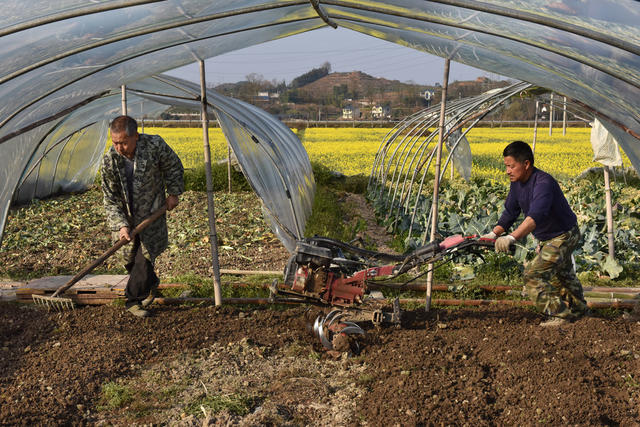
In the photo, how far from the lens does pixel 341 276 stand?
4.55 meters

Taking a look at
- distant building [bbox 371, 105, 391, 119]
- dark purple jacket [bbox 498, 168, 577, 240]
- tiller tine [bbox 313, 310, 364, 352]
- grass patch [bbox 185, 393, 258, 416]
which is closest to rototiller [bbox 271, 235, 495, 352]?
tiller tine [bbox 313, 310, 364, 352]

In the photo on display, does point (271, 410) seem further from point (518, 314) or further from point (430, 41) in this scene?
point (430, 41)

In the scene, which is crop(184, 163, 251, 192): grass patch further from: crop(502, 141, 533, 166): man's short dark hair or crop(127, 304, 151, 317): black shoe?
crop(502, 141, 533, 166): man's short dark hair

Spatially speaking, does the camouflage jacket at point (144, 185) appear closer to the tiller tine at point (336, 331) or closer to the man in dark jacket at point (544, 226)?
the tiller tine at point (336, 331)

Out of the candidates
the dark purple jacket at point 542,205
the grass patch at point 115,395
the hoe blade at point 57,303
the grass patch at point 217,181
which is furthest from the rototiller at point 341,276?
the grass patch at point 217,181

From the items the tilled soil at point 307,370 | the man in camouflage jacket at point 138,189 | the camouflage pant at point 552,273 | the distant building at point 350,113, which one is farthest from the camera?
the distant building at point 350,113

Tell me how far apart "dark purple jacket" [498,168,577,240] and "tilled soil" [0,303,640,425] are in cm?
85

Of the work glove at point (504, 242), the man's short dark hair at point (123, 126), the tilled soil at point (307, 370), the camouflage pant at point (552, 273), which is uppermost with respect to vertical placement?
the man's short dark hair at point (123, 126)

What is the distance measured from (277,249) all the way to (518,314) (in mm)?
3938

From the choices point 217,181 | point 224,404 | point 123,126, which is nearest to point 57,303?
point 123,126

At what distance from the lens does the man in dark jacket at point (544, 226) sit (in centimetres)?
436

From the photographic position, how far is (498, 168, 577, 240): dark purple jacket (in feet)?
14.3

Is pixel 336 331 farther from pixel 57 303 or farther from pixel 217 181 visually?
pixel 217 181

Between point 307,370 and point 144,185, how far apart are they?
219 centimetres
